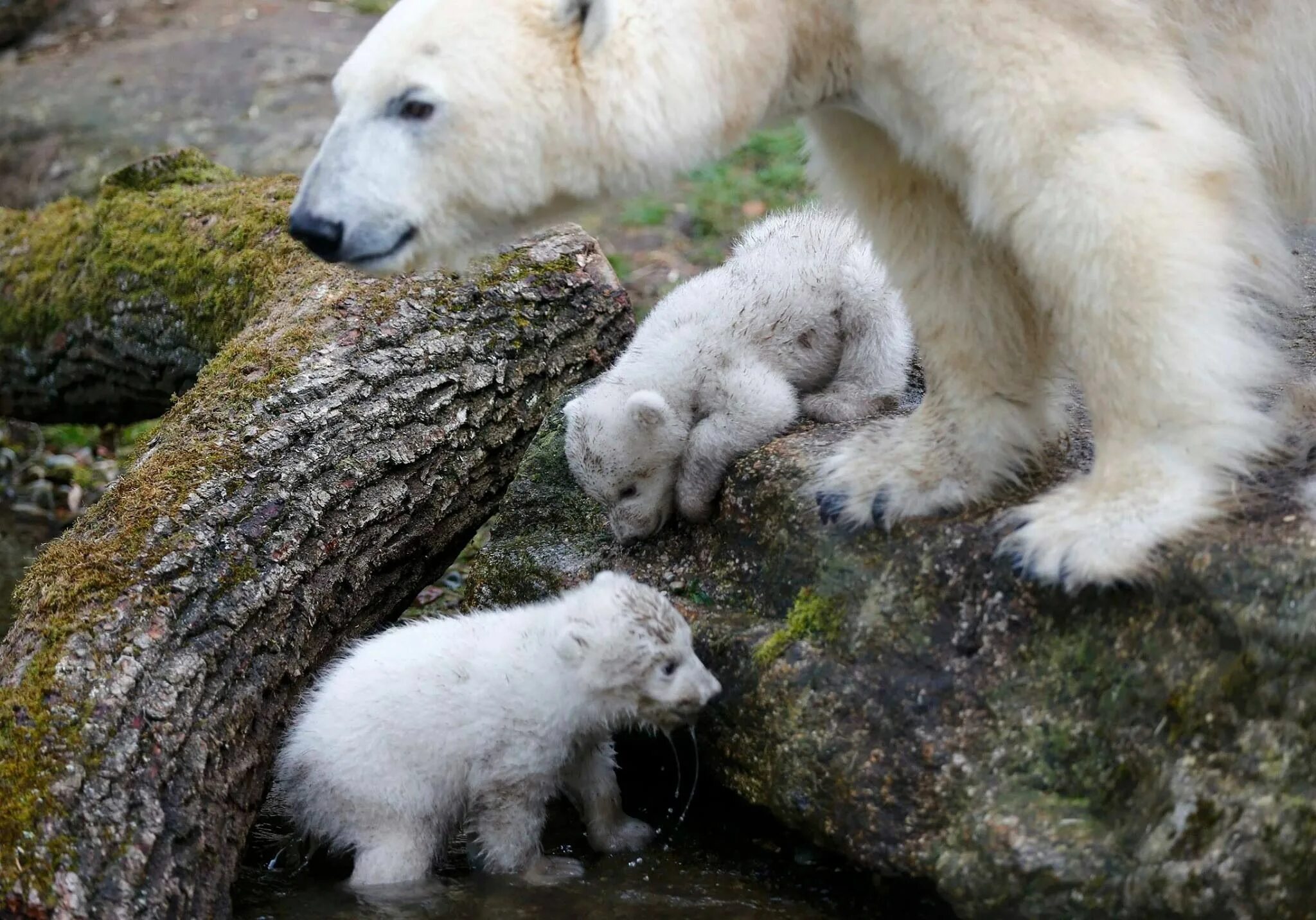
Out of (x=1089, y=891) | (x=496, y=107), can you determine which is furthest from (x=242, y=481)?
(x=1089, y=891)

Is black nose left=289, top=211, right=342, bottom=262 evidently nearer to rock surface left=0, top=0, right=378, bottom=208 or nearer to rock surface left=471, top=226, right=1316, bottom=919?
rock surface left=471, top=226, right=1316, bottom=919

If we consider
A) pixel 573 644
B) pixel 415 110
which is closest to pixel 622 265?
pixel 573 644

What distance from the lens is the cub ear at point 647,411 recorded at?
4.82 m

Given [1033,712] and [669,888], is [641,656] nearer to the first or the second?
[669,888]

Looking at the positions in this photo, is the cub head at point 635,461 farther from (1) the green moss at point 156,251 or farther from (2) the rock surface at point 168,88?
(2) the rock surface at point 168,88

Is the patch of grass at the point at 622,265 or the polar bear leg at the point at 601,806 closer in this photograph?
the polar bear leg at the point at 601,806

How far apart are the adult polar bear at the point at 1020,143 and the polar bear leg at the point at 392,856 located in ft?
5.46

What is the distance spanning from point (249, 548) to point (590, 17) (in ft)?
6.44

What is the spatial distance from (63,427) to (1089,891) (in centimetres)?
688

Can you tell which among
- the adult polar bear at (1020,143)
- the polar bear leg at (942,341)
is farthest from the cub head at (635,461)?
the adult polar bear at (1020,143)

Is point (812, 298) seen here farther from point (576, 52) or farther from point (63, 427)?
point (63, 427)

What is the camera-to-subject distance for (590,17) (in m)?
3.35

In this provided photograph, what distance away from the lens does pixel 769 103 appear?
144 inches

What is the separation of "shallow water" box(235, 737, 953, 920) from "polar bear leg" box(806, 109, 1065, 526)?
0.99 m
